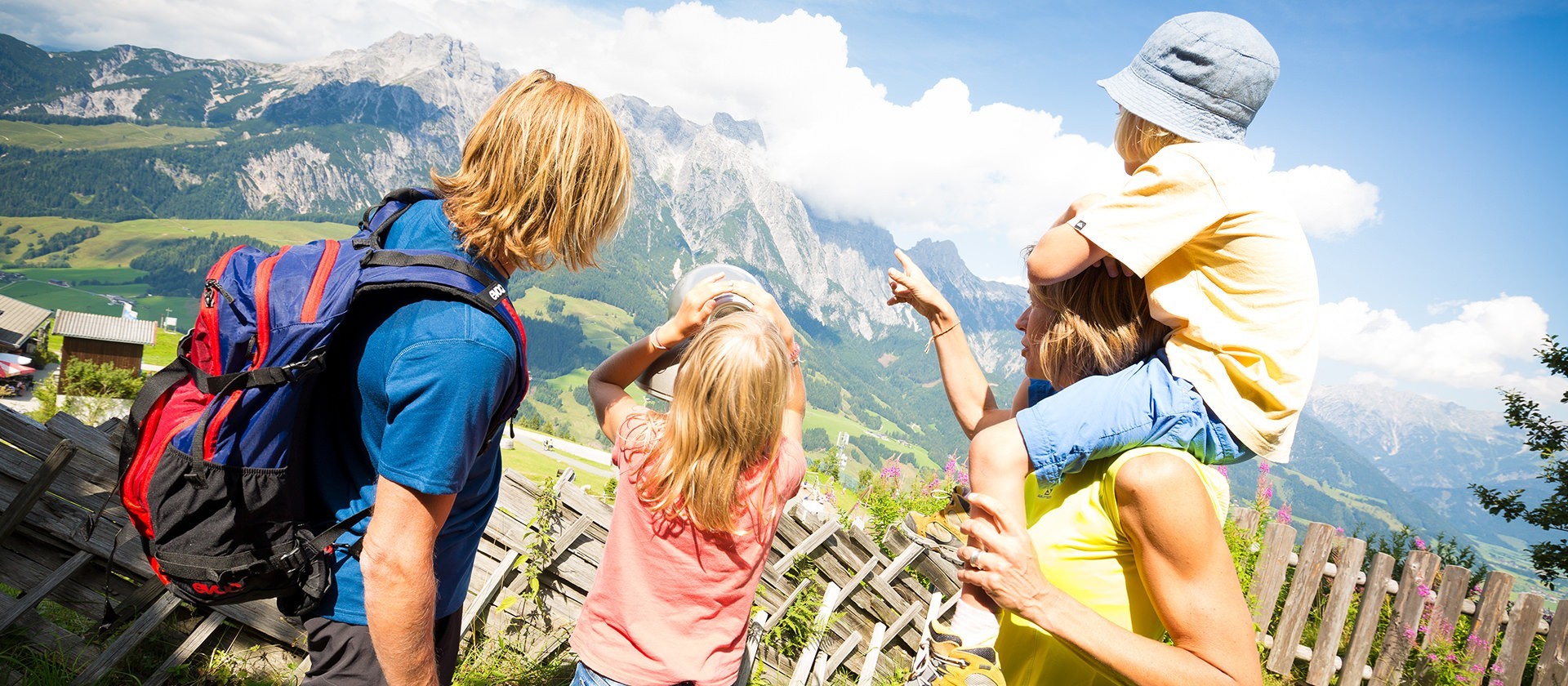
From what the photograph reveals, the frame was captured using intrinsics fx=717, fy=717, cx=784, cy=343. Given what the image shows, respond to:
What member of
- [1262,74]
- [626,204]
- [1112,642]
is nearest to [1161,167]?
[1262,74]

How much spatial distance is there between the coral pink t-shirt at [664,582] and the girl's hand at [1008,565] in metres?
1.08

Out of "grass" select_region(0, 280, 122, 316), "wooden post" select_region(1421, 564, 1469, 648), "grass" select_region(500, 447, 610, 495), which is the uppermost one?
"wooden post" select_region(1421, 564, 1469, 648)

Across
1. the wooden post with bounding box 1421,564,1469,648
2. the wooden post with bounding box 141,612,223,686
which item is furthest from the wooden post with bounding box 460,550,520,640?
the wooden post with bounding box 1421,564,1469,648

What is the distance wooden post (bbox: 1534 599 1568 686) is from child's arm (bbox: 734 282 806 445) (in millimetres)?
7769

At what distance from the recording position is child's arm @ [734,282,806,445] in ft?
7.98

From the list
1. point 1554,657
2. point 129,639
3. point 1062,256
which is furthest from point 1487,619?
point 129,639

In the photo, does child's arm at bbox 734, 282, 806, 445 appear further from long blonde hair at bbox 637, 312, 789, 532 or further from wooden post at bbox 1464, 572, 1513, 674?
wooden post at bbox 1464, 572, 1513, 674

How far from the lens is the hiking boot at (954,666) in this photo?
1.53 m

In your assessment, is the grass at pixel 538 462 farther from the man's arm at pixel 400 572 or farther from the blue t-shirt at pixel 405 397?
the man's arm at pixel 400 572

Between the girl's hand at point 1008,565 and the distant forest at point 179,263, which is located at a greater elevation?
the girl's hand at point 1008,565

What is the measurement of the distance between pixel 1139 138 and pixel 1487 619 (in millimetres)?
7609

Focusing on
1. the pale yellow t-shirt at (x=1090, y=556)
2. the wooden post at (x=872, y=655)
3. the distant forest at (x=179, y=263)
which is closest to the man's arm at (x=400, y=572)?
the pale yellow t-shirt at (x=1090, y=556)

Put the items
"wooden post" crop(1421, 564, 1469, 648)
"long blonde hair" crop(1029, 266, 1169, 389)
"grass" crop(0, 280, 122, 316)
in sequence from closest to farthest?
1. "long blonde hair" crop(1029, 266, 1169, 389)
2. "wooden post" crop(1421, 564, 1469, 648)
3. "grass" crop(0, 280, 122, 316)

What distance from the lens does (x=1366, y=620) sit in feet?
21.4
